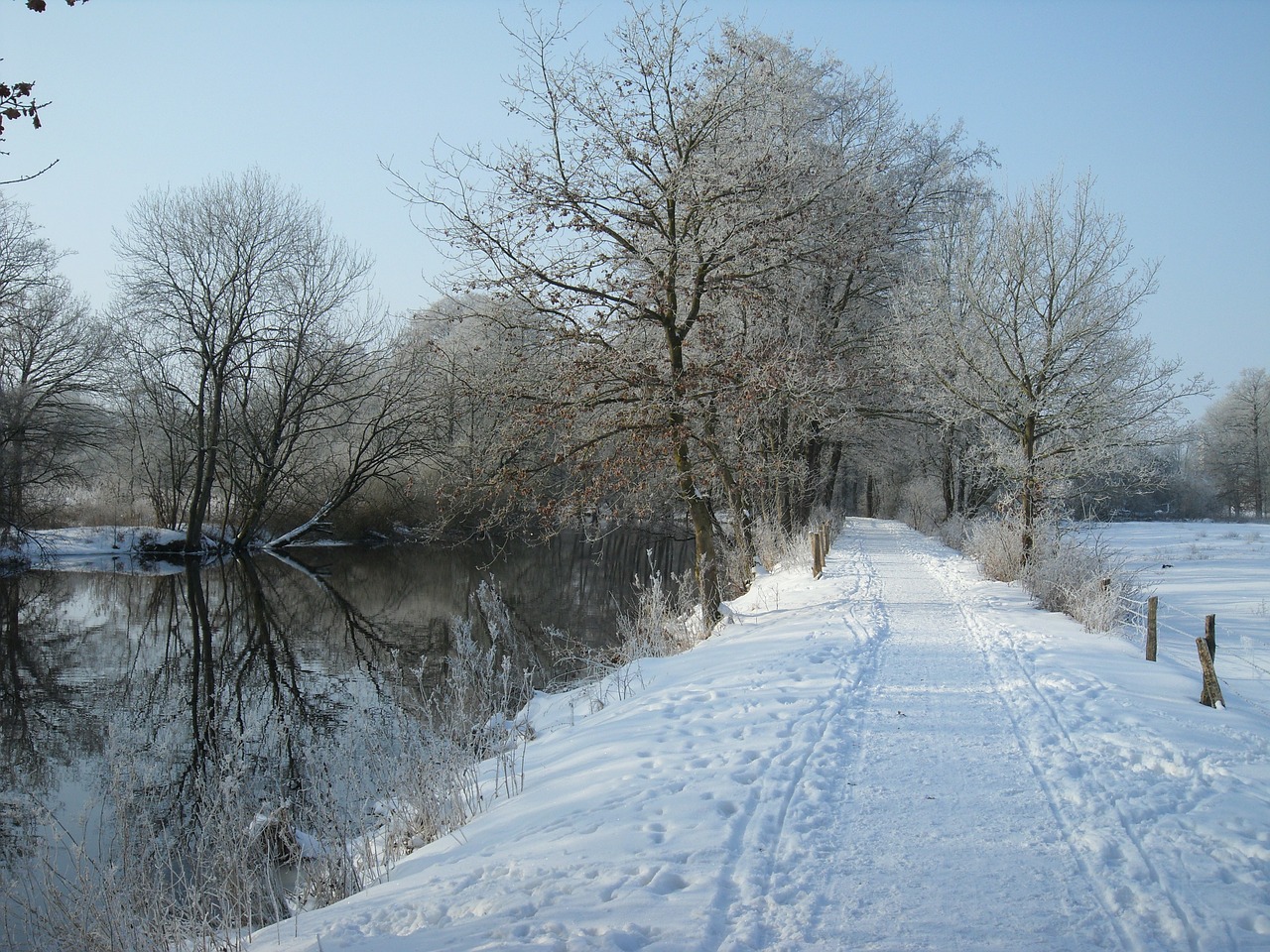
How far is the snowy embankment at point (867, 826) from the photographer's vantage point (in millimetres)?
3355

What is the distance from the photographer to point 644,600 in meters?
11.6

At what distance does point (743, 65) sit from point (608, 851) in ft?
36.5

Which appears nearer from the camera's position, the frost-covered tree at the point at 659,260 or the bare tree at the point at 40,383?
the frost-covered tree at the point at 659,260

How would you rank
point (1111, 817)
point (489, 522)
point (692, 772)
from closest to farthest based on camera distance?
point (1111, 817) → point (692, 772) → point (489, 522)

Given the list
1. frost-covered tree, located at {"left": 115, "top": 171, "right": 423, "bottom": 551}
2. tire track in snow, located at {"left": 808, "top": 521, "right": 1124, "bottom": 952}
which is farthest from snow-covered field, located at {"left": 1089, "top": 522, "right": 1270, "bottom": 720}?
frost-covered tree, located at {"left": 115, "top": 171, "right": 423, "bottom": 551}

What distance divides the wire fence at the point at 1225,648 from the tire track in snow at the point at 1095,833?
6.78 ft

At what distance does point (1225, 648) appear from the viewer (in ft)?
37.2

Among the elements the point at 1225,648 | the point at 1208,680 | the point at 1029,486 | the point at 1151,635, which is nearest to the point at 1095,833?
the point at 1208,680

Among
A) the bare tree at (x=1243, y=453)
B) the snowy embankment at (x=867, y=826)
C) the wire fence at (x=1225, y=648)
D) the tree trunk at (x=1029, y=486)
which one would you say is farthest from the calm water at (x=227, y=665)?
the bare tree at (x=1243, y=453)

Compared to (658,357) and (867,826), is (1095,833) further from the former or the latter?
(658,357)

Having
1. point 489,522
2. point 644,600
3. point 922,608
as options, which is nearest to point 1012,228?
point 922,608

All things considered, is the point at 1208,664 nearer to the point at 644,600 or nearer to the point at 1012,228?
the point at 644,600

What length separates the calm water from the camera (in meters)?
7.59

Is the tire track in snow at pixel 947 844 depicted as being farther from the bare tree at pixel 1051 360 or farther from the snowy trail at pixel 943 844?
the bare tree at pixel 1051 360
